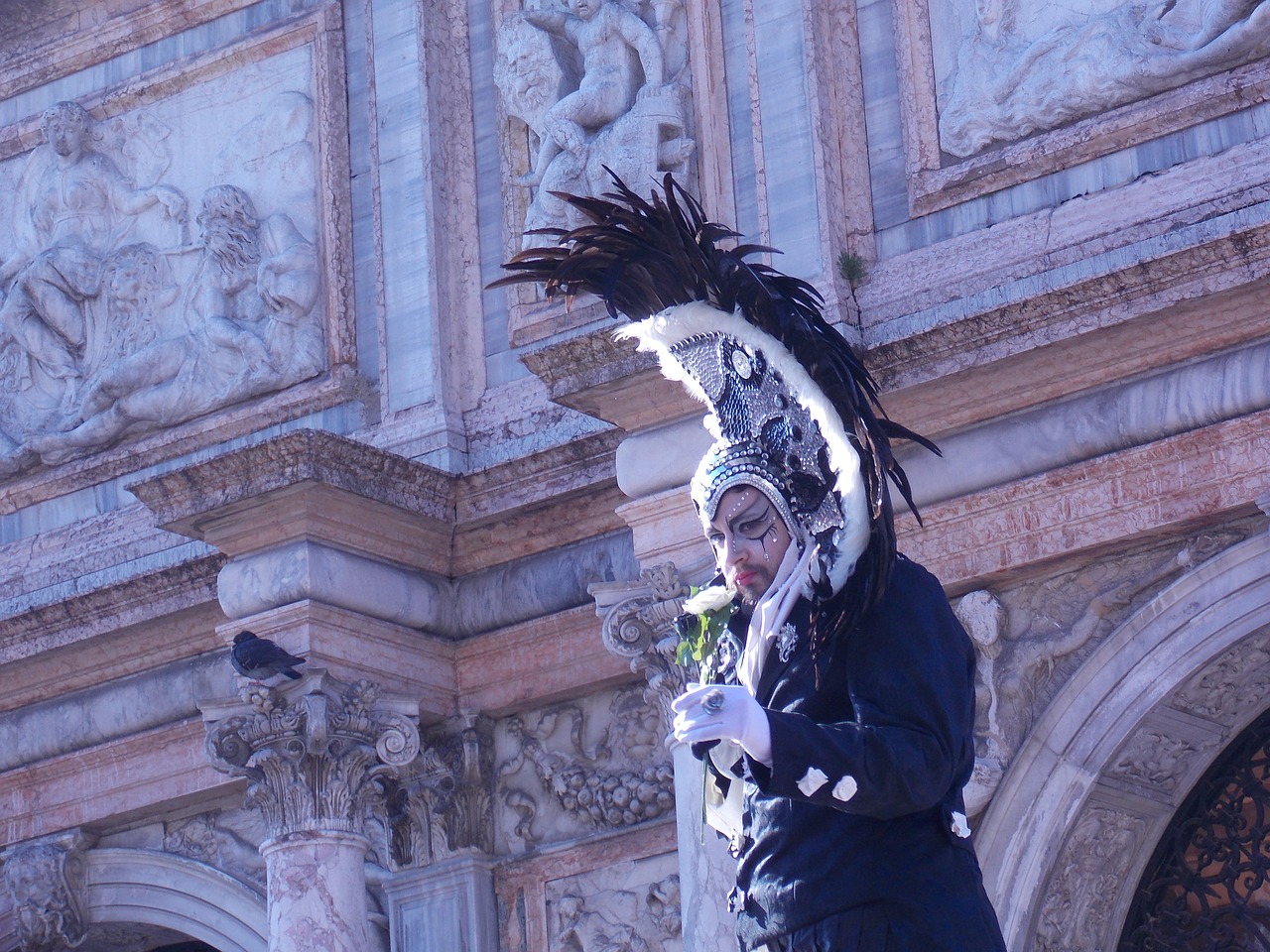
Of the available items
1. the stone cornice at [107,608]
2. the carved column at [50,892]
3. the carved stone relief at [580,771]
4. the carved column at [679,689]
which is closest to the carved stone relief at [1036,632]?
the carved column at [679,689]

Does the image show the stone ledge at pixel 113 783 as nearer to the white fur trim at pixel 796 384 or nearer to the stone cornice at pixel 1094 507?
the stone cornice at pixel 1094 507

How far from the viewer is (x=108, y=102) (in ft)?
38.5

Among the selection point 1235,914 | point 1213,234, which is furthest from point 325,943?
point 1213,234

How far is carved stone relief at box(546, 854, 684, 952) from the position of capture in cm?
917

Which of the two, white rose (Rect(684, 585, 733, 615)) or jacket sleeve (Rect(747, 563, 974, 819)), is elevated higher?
white rose (Rect(684, 585, 733, 615))

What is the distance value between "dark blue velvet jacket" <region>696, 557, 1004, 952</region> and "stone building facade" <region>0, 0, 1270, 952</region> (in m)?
3.65

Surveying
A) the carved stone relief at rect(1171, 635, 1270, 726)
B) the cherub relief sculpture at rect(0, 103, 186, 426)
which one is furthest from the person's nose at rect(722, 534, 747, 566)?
the cherub relief sculpture at rect(0, 103, 186, 426)

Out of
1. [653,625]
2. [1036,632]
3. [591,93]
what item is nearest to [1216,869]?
[1036,632]

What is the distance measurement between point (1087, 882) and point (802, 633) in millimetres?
4584

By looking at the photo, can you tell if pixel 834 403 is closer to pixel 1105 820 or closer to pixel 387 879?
pixel 1105 820

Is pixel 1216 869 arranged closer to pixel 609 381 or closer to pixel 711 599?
pixel 609 381

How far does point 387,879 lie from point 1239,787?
3.35 m

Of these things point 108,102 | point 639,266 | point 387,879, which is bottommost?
point 639,266

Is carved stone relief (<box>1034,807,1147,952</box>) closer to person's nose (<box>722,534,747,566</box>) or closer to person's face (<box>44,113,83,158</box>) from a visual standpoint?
person's nose (<box>722,534,747,566</box>)
